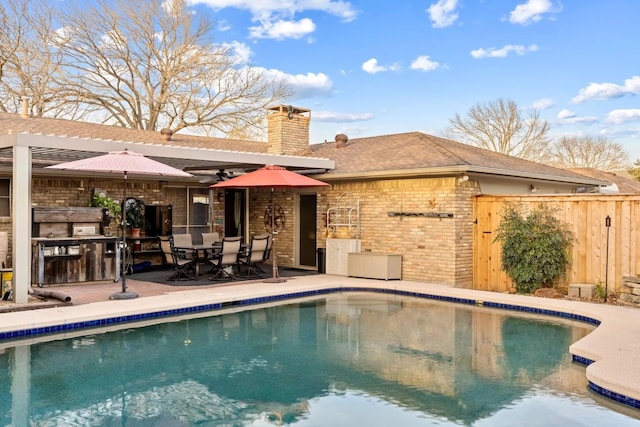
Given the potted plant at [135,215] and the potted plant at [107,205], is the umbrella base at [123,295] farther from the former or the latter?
the potted plant at [135,215]

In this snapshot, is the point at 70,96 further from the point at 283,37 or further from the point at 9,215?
the point at 9,215

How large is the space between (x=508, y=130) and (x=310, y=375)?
3309 cm

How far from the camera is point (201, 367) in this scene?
6.05 metres

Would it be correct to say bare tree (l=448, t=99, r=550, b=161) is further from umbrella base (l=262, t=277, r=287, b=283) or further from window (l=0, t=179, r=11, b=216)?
window (l=0, t=179, r=11, b=216)

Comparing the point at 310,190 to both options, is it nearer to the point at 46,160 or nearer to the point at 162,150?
the point at 162,150

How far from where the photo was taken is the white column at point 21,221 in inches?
323

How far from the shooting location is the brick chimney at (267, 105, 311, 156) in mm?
14703

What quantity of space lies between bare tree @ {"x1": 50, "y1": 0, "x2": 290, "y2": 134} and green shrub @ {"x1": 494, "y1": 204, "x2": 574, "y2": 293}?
17622 mm

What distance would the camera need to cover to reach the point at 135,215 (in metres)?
13.4

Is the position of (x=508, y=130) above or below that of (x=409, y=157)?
above

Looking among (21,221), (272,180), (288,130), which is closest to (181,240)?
(272,180)

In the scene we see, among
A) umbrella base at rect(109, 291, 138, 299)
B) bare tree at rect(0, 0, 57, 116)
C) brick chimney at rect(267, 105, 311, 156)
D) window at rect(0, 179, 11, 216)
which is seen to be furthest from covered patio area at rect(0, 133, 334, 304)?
bare tree at rect(0, 0, 57, 116)

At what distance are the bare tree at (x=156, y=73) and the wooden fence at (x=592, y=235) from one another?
56.0ft

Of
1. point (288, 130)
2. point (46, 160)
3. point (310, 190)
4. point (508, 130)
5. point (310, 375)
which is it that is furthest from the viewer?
point (508, 130)
